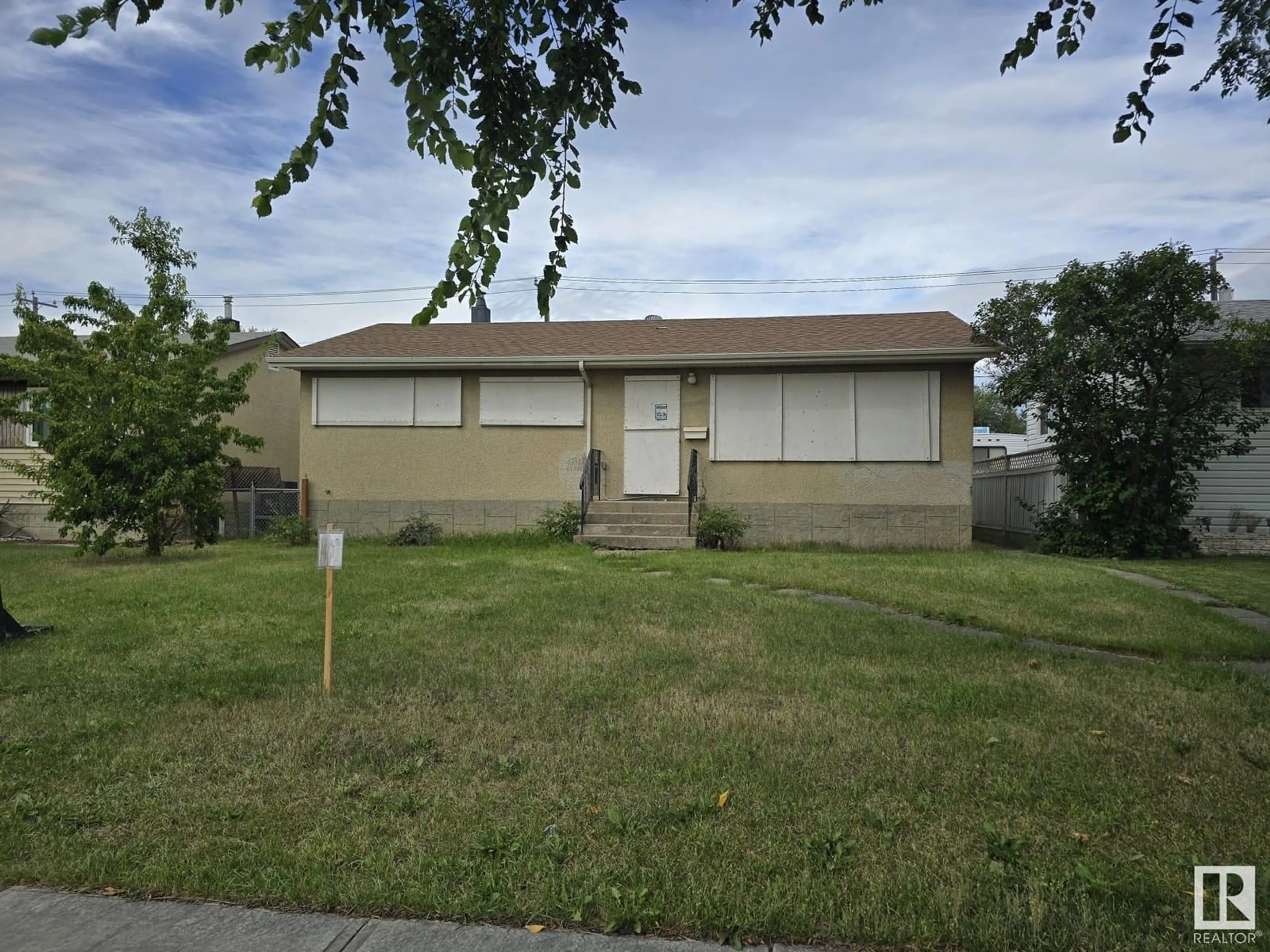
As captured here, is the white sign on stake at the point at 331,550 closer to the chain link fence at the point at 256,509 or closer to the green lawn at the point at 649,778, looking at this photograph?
the green lawn at the point at 649,778

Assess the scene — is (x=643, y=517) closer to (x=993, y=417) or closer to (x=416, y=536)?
(x=416, y=536)

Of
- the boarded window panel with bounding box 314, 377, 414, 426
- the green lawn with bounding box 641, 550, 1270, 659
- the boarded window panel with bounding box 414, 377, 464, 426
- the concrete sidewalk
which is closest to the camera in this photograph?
the concrete sidewalk

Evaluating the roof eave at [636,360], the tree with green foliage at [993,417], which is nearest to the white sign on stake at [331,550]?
the roof eave at [636,360]

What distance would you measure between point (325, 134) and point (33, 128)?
642 cm

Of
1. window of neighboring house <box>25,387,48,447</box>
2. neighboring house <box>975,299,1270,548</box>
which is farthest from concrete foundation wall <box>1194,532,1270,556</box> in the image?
window of neighboring house <box>25,387,48,447</box>

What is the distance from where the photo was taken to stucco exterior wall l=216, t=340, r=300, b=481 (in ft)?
59.3

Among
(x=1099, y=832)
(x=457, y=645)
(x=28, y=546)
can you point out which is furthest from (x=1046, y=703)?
(x=28, y=546)

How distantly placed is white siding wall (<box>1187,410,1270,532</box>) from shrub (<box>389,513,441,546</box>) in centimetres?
1271

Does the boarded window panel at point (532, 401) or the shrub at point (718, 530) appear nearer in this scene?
the shrub at point (718, 530)

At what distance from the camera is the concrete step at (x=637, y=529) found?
13016 mm

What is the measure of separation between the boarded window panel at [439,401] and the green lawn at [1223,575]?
34.9 feet

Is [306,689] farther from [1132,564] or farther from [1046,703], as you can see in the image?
[1132,564]

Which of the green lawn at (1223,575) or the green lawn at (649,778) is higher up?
the green lawn at (1223,575)

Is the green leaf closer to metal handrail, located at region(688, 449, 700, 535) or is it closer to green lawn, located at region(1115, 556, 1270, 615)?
green lawn, located at region(1115, 556, 1270, 615)
